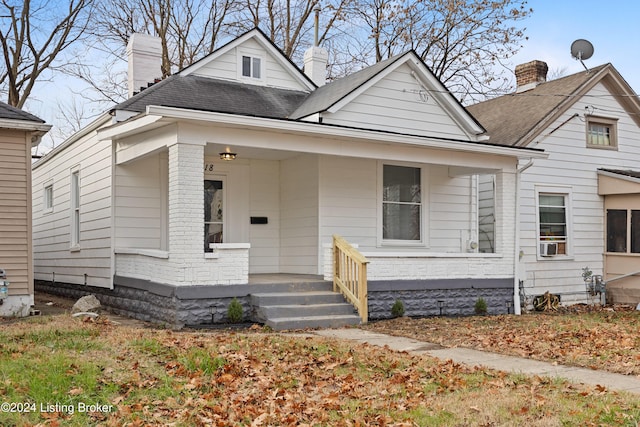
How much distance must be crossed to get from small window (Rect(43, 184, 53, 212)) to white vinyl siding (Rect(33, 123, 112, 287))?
0.77ft

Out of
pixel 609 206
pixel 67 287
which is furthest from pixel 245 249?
pixel 609 206

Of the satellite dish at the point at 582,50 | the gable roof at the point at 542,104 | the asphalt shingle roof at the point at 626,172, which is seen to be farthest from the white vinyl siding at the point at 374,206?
the satellite dish at the point at 582,50

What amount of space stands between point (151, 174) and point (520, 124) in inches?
355

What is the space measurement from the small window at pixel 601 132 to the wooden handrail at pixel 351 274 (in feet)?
27.7

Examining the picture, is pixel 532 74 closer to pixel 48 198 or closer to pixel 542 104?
pixel 542 104

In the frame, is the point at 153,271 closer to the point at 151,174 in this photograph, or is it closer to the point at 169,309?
the point at 169,309

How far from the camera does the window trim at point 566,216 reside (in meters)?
15.7

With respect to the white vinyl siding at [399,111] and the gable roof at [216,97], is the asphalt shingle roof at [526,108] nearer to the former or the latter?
the white vinyl siding at [399,111]

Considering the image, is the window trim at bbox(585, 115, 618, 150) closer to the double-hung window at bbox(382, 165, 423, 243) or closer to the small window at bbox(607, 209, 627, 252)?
the small window at bbox(607, 209, 627, 252)

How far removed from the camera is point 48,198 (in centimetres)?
1755

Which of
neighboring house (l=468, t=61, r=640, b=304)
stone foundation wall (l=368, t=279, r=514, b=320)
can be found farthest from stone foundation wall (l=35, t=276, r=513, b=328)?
neighboring house (l=468, t=61, r=640, b=304)

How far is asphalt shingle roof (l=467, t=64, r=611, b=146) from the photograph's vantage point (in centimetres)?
1616

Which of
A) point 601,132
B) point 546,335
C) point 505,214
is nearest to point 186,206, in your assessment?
point 546,335

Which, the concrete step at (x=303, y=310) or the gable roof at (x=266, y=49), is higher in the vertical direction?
the gable roof at (x=266, y=49)
